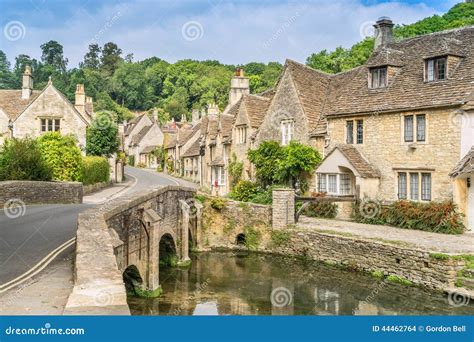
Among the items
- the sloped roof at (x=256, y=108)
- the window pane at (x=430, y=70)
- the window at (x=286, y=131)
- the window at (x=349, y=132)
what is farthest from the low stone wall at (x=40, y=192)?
the window pane at (x=430, y=70)

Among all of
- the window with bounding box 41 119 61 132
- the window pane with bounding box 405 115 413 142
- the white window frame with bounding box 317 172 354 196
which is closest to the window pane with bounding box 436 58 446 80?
the window pane with bounding box 405 115 413 142

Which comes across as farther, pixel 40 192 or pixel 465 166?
pixel 40 192

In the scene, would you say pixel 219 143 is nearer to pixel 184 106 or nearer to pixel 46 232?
pixel 46 232

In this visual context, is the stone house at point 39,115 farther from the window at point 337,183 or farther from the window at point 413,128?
the window at point 413,128

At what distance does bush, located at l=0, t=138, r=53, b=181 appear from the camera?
28.3 meters

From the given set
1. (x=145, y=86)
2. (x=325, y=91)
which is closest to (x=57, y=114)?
(x=325, y=91)

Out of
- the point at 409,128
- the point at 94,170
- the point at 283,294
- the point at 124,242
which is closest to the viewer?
the point at 124,242

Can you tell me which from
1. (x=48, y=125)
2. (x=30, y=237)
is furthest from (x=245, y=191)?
(x=48, y=125)

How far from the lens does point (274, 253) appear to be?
87.2 feet

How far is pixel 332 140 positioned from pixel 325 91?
517 cm

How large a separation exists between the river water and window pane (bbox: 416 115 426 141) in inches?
324

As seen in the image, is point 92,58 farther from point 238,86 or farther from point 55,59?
point 238,86

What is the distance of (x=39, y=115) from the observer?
1724 inches

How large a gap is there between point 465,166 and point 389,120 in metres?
5.36
